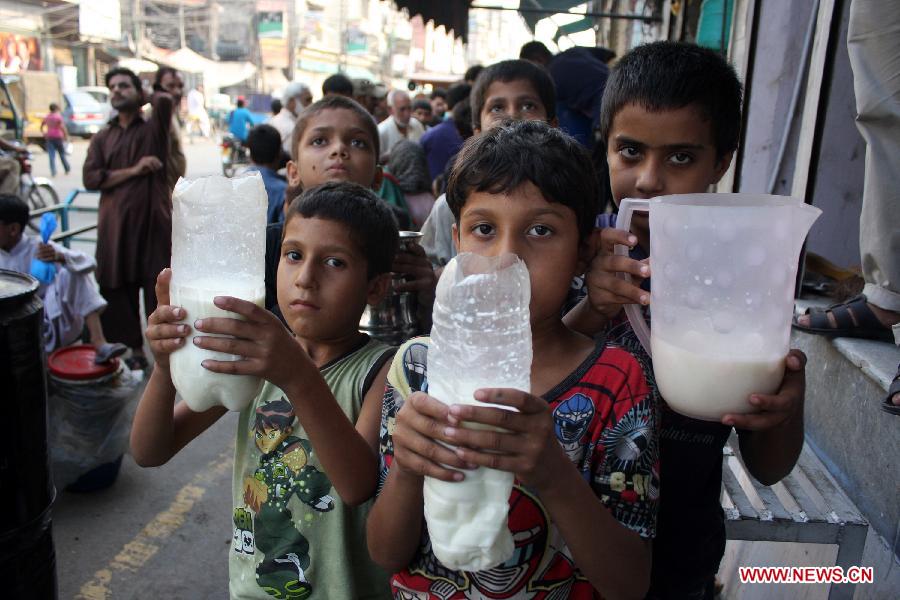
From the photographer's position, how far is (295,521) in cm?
147

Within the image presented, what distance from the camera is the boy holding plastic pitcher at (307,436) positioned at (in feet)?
4.70

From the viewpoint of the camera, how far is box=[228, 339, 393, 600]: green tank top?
57.5 inches

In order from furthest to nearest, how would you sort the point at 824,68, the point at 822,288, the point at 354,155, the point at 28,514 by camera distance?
the point at 822,288
the point at 824,68
the point at 354,155
the point at 28,514

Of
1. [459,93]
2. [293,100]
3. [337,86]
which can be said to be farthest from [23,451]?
[293,100]

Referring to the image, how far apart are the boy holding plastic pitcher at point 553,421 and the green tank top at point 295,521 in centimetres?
25

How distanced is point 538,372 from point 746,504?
1070mm

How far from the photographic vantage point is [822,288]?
332 cm

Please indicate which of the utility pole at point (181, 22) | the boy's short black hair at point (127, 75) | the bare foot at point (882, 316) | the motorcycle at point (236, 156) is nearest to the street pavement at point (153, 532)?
the bare foot at point (882, 316)

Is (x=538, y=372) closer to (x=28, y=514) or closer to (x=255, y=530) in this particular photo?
(x=255, y=530)

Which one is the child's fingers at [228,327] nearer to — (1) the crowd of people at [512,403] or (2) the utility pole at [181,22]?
(1) the crowd of people at [512,403]

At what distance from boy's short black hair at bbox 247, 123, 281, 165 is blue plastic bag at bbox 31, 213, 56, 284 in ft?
4.56

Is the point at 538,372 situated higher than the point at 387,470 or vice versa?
the point at 538,372

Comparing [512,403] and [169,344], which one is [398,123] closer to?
[169,344]

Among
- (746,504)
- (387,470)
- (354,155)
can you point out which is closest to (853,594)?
(746,504)
